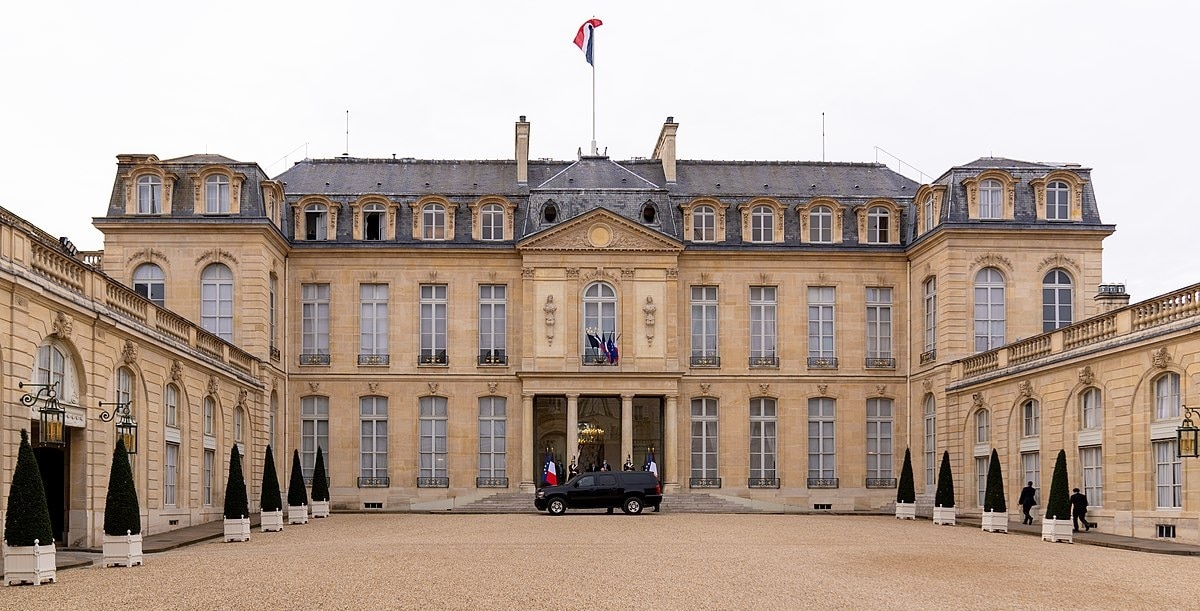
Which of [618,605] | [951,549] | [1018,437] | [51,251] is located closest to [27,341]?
[51,251]

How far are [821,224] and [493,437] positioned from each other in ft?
37.9

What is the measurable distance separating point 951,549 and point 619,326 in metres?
20.1

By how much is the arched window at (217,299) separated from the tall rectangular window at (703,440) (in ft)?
44.5

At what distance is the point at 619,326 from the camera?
43906 millimetres

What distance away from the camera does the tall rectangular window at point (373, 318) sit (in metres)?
44.5

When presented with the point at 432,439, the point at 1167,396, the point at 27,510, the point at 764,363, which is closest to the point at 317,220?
the point at 432,439

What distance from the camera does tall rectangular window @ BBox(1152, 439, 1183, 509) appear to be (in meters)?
27.2

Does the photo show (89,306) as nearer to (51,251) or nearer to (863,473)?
(51,251)

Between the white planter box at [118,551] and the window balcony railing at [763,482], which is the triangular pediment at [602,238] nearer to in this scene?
the window balcony railing at [763,482]

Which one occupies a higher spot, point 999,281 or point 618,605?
point 999,281

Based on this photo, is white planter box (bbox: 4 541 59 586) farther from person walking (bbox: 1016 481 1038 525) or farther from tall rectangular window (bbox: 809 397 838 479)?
tall rectangular window (bbox: 809 397 838 479)

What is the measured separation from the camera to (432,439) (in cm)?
4438

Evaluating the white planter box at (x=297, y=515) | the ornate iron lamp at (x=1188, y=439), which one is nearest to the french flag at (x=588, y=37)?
the white planter box at (x=297, y=515)

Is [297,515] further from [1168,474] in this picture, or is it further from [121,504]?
[1168,474]
